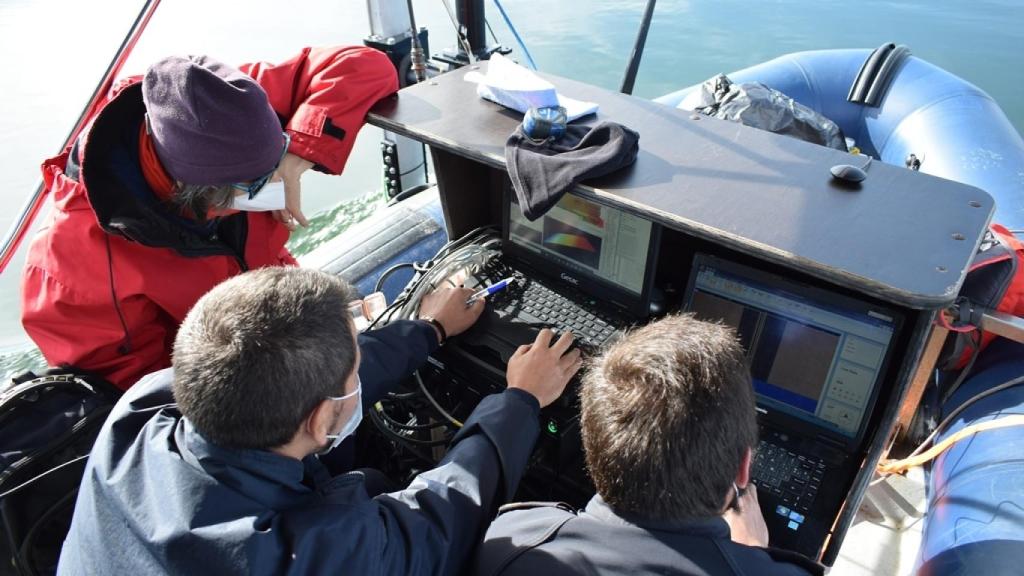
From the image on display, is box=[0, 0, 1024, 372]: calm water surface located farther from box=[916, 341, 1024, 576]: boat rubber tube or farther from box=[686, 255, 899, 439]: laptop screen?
box=[916, 341, 1024, 576]: boat rubber tube

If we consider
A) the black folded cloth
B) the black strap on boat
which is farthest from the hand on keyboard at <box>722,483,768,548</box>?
the black strap on boat

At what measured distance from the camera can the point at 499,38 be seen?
6.53 meters

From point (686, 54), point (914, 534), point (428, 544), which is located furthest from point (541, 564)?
point (686, 54)

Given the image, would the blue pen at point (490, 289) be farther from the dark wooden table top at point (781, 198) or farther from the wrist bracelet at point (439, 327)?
the dark wooden table top at point (781, 198)

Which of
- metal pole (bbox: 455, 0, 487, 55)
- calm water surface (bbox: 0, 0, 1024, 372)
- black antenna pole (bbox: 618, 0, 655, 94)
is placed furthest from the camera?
calm water surface (bbox: 0, 0, 1024, 372)

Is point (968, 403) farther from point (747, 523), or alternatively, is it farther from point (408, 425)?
point (408, 425)

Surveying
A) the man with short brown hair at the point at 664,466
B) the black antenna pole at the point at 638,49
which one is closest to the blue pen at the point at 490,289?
the man with short brown hair at the point at 664,466

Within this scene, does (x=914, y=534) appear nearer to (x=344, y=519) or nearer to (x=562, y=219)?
(x=562, y=219)

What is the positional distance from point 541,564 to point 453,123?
814 mm

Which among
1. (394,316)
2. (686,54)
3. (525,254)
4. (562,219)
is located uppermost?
(562,219)

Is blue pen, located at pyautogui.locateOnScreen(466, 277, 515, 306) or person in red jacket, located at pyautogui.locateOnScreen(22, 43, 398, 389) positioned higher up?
person in red jacket, located at pyautogui.locateOnScreen(22, 43, 398, 389)

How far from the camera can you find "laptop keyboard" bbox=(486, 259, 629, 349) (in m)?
1.35

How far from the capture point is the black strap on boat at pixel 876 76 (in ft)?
10.6

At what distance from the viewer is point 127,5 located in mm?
6176
